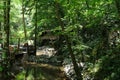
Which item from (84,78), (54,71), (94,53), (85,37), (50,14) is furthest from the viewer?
(50,14)

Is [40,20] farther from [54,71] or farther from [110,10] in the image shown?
[110,10]

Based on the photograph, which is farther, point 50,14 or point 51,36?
point 51,36

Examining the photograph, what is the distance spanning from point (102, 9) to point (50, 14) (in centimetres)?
1209

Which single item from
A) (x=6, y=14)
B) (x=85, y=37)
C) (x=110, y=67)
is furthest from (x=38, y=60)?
(x=110, y=67)

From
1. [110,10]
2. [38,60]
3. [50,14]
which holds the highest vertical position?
[110,10]

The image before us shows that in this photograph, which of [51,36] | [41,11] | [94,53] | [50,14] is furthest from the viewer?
[51,36]

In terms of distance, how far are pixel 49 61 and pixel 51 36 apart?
1092cm

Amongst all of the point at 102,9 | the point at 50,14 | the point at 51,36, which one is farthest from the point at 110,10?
the point at 51,36

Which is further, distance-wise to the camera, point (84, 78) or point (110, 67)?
point (84, 78)

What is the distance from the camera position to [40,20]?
81.7ft

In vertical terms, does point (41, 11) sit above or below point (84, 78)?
above

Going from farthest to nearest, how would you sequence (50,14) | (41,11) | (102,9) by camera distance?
(41,11) < (50,14) < (102,9)

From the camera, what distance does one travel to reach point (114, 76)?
1065 cm

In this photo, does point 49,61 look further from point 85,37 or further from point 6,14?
point 6,14
